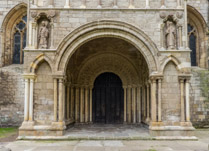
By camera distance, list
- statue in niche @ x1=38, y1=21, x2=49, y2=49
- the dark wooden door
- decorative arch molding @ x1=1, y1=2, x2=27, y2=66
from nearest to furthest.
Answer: statue in niche @ x1=38, y1=21, x2=49, y2=49 < the dark wooden door < decorative arch molding @ x1=1, y1=2, x2=27, y2=66

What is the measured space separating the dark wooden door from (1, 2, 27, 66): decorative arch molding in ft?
16.5

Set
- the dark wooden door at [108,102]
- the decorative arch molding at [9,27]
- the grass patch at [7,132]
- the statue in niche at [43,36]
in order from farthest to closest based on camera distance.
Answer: the decorative arch molding at [9,27], the dark wooden door at [108,102], the grass patch at [7,132], the statue in niche at [43,36]

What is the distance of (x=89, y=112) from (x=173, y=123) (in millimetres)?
4750

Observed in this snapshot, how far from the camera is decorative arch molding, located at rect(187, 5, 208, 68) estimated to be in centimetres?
1262

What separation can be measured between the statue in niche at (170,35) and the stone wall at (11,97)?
7663 millimetres

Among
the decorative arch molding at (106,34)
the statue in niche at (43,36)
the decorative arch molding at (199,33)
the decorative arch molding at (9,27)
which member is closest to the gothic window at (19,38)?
the decorative arch molding at (9,27)

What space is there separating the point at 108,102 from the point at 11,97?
511 cm

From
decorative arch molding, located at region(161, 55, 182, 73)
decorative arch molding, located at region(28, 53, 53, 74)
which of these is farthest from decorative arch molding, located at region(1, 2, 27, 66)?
decorative arch molding, located at region(161, 55, 182, 73)

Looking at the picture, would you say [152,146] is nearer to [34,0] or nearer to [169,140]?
[169,140]

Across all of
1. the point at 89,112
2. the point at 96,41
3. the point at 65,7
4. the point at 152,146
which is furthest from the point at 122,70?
the point at 152,146

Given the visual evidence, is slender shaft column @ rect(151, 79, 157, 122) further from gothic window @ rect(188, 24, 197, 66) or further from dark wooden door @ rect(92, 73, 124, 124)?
gothic window @ rect(188, 24, 197, 66)

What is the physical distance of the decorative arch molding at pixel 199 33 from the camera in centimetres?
1262

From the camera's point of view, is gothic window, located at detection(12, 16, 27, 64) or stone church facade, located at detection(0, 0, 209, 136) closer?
stone church facade, located at detection(0, 0, 209, 136)

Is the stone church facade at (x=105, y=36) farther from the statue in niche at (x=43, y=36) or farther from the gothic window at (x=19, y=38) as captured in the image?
the gothic window at (x=19, y=38)
